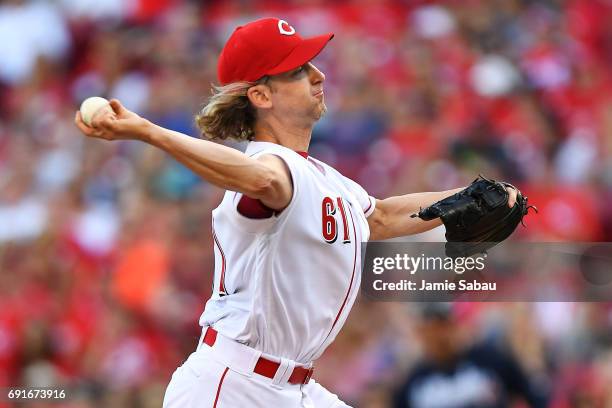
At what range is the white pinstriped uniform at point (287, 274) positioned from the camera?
3.04 metres

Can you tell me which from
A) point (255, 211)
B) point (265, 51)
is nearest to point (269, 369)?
point (255, 211)

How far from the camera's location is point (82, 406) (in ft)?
17.7

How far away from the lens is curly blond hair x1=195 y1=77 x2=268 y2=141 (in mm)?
3381

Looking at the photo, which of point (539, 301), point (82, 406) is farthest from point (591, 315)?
point (82, 406)

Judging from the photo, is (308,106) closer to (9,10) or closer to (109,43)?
(109,43)

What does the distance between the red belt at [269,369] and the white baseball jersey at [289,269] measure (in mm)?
30

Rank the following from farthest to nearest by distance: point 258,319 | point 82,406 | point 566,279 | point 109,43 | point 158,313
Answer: point 109,43
point 158,313
point 82,406
point 566,279
point 258,319

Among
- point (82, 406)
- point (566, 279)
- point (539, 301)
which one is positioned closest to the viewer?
point (566, 279)

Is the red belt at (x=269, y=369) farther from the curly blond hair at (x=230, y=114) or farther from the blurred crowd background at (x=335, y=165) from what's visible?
the blurred crowd background at (x=335, y=165)

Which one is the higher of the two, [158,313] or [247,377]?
[247,377]

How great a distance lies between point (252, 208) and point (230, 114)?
634 mm

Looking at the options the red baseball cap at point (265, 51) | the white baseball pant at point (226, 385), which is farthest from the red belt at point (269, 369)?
the red baseball cap at point (265, 51)

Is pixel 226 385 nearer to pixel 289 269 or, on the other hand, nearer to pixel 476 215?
pixel 289 269

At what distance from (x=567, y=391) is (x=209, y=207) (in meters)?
2.50
